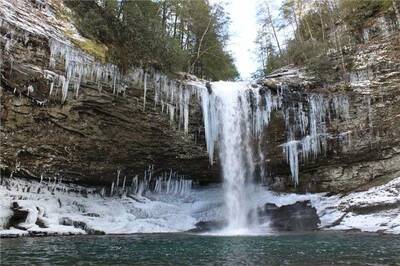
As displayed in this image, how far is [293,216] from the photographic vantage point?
2239 centimetres

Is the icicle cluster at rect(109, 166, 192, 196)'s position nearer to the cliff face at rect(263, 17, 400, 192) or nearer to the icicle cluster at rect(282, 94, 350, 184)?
the cliff face at rect(263, 17, 400, 192)

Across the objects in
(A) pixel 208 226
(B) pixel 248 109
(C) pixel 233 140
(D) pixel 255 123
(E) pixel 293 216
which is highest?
(B) pixel 248 109

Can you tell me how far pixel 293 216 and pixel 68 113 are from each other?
13.1 metres

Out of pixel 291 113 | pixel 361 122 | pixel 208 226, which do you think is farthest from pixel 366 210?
pixel 208 226

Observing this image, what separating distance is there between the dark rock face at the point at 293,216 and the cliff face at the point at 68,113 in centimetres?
516

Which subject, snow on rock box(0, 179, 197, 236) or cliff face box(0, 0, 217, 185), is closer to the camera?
cliff face box(0, 0, 217, 185)

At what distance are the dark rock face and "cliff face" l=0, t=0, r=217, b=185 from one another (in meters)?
5.16

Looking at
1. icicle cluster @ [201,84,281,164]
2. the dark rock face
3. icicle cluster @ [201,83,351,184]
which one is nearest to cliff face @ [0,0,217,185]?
icicle cluster @ [201,84,281,164]

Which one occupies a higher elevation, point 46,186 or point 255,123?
point 255,123

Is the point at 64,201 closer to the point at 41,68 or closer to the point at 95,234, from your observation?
the point at 95,234

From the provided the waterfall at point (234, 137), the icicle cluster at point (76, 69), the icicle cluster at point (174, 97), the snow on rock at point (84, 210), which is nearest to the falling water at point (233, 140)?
the waterfall at point (234, 137)

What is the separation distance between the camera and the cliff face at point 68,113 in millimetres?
15703

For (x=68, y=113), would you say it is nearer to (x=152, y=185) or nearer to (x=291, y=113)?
(x=152, y=185)

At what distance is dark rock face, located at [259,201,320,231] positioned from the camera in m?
21.6
